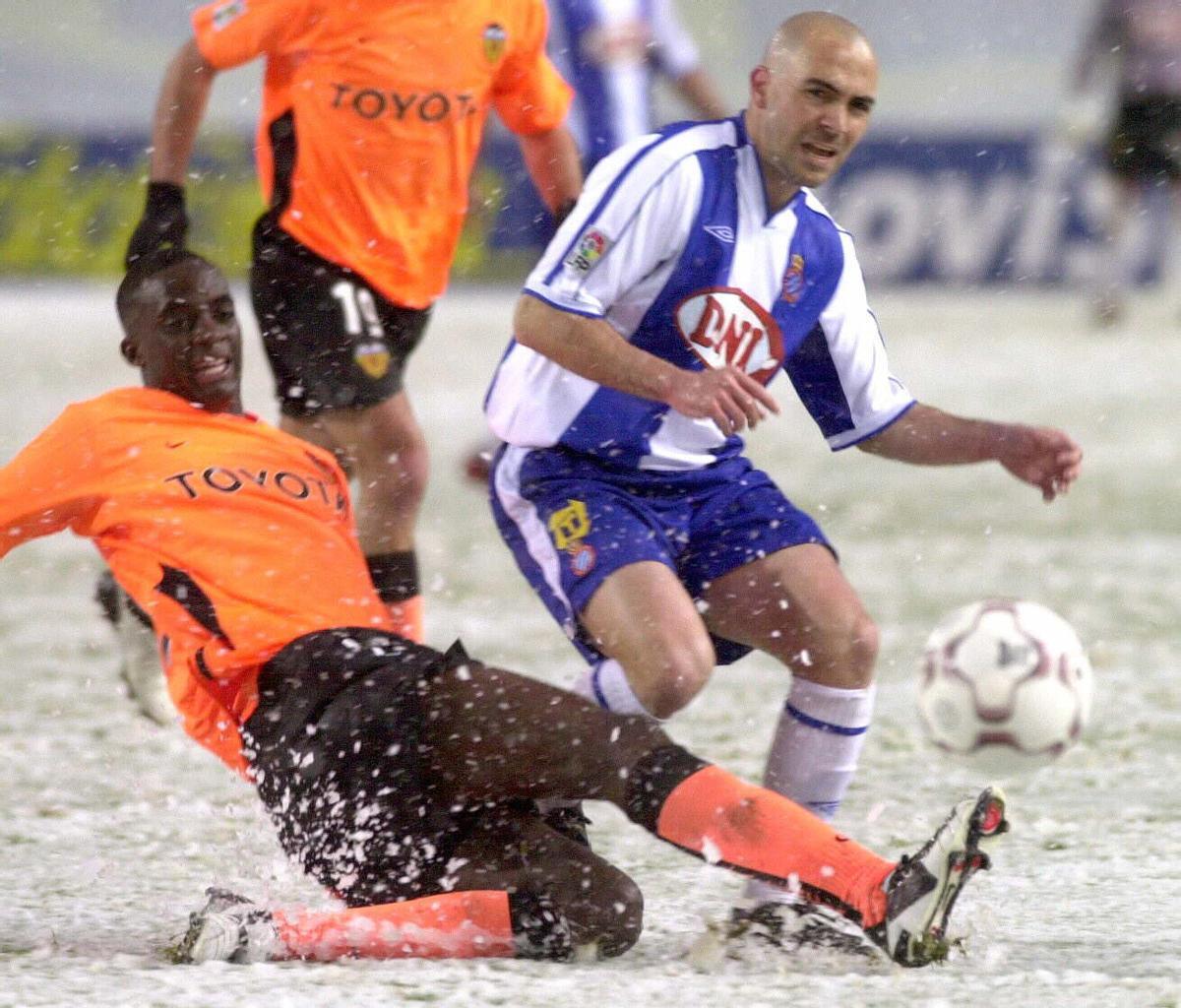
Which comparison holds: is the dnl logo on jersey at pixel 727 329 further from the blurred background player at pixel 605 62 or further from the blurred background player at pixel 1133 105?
the blurred background player at pixel 1133 105

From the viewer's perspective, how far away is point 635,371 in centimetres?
372

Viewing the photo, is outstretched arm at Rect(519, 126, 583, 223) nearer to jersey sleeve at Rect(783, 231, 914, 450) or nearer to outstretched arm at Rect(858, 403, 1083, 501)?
jersey sleeve at Rect(783, 231, 914, 450)

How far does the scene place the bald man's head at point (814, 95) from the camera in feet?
12.7

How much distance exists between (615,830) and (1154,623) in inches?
113

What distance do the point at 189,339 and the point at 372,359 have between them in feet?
4.93

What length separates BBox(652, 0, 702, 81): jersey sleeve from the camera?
8406mm

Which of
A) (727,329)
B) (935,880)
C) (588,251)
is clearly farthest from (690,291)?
(935,880)

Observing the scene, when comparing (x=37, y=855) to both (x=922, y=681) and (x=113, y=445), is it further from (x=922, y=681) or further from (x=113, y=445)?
(x=922, y=681)

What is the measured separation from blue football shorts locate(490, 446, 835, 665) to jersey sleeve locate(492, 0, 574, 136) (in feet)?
5.51

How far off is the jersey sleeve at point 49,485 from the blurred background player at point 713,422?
817 mm

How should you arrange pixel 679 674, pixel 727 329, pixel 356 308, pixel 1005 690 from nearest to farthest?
pixel 1005 690, pixel 679 674, pixel 727 329, pixel 356 308

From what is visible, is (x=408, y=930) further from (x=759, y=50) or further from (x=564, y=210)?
(x=759, y=50)

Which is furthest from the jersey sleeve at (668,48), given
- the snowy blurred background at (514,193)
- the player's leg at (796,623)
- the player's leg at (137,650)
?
the snowy blurred background at (514,193)

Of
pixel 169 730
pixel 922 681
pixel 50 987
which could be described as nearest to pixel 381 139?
pixel 169 730
